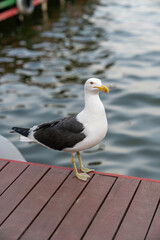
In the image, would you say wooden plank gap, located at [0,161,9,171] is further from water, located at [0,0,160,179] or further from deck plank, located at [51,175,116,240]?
water, located at [0,0,160,179]

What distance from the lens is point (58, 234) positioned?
12.9ft

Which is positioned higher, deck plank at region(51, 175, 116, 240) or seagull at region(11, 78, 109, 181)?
seagull at region(11, 78, 109, 181)

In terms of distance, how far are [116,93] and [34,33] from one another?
21.1 ft

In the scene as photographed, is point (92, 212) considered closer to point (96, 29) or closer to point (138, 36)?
point (138, 36)

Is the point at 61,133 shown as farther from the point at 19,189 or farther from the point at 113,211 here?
the point at 113,211

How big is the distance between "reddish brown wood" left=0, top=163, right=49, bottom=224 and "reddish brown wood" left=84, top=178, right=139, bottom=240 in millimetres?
854

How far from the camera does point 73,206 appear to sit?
4.36 metres

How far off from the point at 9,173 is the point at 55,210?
3.12 feet

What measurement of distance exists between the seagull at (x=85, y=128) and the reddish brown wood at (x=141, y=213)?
0.69 m

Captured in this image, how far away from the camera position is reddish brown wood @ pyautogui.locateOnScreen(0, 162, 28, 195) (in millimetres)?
4799

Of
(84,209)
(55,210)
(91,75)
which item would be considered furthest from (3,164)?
(91,75)

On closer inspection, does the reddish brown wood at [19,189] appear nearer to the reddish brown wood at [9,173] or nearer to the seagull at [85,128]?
the reddish brown wood at [9,173]

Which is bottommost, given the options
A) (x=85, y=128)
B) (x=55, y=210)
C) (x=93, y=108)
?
(x=55, y=210)

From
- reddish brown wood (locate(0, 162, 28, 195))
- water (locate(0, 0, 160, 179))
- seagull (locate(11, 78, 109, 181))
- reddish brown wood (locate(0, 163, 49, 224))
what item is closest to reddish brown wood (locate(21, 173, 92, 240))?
seagull (locate(11, 78, 109, 181))
